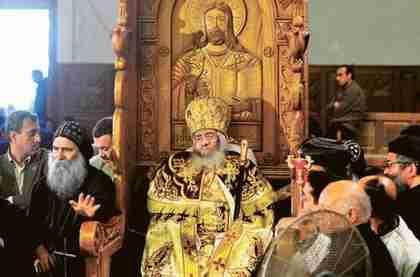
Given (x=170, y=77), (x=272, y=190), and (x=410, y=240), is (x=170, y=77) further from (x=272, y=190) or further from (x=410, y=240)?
(x=410, y=240)

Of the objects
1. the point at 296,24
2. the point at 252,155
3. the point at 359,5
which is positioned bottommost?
the point at 252,155

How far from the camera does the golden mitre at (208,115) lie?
202 inches

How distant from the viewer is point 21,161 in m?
5.92

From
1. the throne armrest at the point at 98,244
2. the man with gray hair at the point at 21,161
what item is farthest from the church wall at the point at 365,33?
the throne armrest at the point at 98,244

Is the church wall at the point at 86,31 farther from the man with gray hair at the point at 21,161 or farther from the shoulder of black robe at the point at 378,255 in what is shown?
the shoulder of black robe at the point at 378,255

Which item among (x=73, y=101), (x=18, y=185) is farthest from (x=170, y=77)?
(x=73, y=101)

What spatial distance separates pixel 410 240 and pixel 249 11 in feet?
6.95

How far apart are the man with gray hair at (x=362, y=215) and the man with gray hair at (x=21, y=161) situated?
266 cm

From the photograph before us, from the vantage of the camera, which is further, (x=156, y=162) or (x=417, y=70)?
(x=417, y=70)

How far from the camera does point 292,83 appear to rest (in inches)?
212

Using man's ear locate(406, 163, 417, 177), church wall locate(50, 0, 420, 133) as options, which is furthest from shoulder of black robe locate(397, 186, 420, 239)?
church wall locate(50, 0, 420, 133)

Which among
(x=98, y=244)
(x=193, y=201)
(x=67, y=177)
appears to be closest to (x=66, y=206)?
(x=67, y=177)

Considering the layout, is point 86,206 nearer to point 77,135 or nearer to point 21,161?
point 77,135

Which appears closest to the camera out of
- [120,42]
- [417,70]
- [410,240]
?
[410,240]
